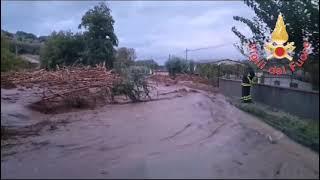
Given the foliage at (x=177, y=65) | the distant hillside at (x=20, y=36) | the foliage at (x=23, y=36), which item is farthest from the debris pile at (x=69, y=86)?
the foliage at (x=177, y=65)

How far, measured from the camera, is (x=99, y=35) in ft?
129

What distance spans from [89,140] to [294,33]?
25.1 ft

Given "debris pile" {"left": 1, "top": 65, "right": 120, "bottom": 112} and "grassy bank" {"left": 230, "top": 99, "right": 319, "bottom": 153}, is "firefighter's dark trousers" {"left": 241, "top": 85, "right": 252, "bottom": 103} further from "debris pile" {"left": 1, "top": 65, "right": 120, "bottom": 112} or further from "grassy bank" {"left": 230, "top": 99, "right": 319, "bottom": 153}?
"grassy bank" {"left": 230, "top": 99, "right": 319, "bottom": 153}

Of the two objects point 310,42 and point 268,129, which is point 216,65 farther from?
point 268,129

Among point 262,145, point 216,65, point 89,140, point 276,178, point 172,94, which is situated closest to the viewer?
point 276,178

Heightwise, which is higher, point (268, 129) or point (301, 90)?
point (301, 90)

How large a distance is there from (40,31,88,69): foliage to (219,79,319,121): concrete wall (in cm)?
2550

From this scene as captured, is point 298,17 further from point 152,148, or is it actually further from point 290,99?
point 152,148

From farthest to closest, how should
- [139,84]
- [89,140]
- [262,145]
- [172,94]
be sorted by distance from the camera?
1. [172,94]
2. [139,84]
3. [89,140]
4. [262,145]

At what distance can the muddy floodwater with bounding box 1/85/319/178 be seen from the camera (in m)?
8.43

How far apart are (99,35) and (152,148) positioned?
29805 mm

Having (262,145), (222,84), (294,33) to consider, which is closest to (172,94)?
(222,84)

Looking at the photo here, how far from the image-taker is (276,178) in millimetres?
8016

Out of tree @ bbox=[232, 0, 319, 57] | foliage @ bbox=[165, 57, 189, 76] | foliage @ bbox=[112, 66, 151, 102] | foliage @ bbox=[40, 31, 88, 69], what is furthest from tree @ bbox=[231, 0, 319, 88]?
foliage @ bbox=[165, 57, 189, 76]
